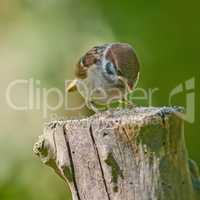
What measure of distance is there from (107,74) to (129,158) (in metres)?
1.07

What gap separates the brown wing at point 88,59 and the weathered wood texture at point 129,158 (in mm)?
1088

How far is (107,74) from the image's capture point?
143 inches

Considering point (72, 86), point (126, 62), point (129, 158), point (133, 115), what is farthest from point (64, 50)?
point (129, 158)

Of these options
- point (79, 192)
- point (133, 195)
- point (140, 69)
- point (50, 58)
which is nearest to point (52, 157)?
point (79, 192)

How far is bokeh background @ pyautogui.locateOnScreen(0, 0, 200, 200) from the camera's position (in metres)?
3.90

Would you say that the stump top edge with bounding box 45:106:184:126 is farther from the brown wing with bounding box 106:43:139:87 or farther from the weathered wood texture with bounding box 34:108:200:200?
the brown wing with bounding box 106:43:139:87

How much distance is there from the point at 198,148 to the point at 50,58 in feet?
2.98

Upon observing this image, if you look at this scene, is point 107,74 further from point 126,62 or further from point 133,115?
point 133,115

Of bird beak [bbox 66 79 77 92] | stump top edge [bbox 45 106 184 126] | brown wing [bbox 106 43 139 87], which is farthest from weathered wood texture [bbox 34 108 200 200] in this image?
bird beak [bbox 66 79 77 92]

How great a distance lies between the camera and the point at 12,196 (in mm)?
4117

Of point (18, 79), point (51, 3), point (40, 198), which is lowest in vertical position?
point (40, 198)

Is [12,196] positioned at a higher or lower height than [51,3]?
lower

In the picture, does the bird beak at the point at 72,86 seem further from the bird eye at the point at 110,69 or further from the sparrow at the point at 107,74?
the bird eye at the point at 110,69

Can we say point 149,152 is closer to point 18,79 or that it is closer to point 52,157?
point 52,157
